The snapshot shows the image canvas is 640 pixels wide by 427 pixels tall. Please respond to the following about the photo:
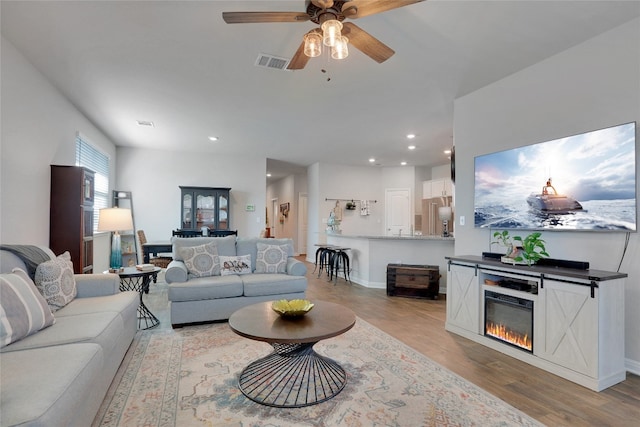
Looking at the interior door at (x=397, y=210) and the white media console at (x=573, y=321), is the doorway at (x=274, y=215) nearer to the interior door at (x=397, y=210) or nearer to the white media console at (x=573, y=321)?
the interior door at (x=397, y=210)

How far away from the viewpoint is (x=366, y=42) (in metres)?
2.09

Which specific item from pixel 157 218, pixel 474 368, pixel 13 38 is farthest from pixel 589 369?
pixel 157 218

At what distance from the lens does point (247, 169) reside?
775 cm

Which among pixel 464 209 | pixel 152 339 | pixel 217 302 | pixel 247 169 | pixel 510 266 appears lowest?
pixel 152 339

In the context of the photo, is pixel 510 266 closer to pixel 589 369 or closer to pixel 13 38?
pixel 589 369

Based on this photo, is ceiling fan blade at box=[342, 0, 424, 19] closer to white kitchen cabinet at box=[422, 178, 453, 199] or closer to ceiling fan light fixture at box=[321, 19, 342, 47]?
ceiling fan light fixture at box=[321, 19, 342, 47]

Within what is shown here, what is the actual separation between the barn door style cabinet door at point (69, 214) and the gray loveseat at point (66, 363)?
3.76 ft

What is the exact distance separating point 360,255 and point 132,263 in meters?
4.46

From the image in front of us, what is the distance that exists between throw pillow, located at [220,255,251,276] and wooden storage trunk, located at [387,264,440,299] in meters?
2.28

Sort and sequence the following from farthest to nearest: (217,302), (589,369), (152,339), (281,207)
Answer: (281,207) → (217,302) → (152,339) → (589,369)

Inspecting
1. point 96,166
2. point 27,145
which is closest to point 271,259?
point 27,145

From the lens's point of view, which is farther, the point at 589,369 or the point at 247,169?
the point at 247,169

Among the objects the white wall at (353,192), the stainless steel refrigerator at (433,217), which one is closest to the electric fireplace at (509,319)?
the stainless steel refrigerator at (433,217)

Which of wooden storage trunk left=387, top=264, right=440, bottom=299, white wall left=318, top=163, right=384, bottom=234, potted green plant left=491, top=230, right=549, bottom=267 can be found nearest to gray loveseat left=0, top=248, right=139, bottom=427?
potted green plant left=491, top=230, right=549, bottom=267
